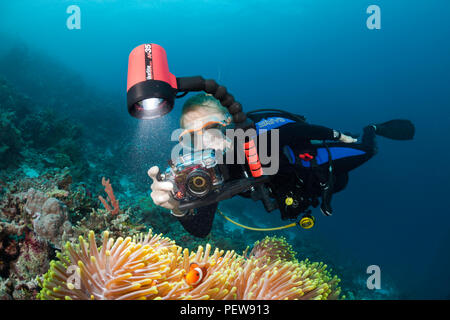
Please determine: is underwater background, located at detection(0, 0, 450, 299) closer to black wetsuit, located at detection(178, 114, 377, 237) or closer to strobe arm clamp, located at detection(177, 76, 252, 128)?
black wetsuit, located at detection(178, 114, 377, 237)

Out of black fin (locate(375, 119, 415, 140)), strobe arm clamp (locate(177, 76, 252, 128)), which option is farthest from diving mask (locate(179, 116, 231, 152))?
black fin (locate(375, 119, 415, 140))

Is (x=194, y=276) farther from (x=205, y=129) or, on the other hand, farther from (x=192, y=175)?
(x=205, y=129)

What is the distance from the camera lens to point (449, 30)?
4938 cm

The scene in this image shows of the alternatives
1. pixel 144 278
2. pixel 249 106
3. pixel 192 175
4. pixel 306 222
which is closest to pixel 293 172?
pixel 306 222

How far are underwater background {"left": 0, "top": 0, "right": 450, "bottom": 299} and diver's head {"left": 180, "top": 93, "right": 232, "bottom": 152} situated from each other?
2.08m

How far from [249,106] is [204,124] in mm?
84093

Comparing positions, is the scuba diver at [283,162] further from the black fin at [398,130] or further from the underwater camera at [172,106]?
the black fin at [398,130]

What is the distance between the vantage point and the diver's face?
2.21 m

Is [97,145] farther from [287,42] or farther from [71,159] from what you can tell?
[287,42]

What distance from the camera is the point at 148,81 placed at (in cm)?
127

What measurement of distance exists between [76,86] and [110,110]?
849 centimetres

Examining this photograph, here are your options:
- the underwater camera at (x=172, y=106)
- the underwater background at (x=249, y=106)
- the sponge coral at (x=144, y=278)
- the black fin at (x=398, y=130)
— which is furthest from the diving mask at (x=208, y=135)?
the black fin at (x=398, y=130)

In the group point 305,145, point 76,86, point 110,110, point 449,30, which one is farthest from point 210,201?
point 449,30
